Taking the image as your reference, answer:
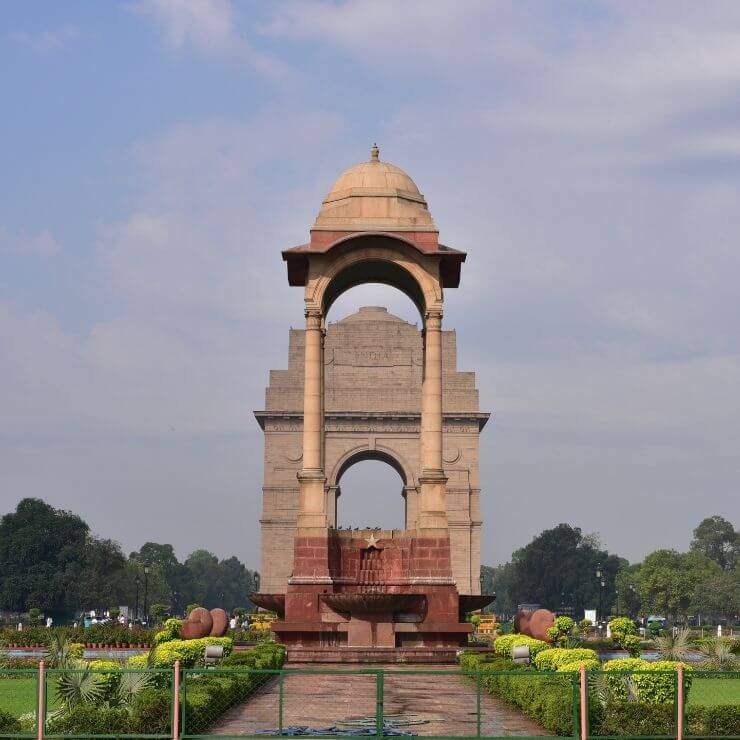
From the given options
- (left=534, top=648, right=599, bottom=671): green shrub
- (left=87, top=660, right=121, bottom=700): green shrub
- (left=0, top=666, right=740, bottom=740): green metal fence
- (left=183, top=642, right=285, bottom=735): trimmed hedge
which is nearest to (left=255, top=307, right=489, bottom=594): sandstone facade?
(left=183, top=642, right=285, bottom=735): trimmed hedge

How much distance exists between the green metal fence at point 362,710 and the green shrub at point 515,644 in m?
4.93

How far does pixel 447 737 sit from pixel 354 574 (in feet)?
61.8

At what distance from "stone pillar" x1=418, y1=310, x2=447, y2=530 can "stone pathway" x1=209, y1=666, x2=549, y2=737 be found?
8.30 m

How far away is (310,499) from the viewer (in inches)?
1460

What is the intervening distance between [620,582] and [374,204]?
9376cm

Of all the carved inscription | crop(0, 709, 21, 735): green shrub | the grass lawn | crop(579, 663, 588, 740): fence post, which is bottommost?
the grass lawn

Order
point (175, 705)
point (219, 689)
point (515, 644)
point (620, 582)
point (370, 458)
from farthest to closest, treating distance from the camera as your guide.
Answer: point (620, 582) → point (370, 458) → point (515, 644) → point (219, 689) → point (175, 705)

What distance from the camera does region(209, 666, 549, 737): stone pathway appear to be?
67.3 ft

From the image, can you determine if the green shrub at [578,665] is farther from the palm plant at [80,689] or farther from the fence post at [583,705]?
the palm plant at [80,689]

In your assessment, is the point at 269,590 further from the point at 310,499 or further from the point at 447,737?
the point at 447,737

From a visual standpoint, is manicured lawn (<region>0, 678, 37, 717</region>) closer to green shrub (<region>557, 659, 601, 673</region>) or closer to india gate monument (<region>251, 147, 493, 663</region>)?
india gate monument (<region>251, 147, 493, 663</region>)

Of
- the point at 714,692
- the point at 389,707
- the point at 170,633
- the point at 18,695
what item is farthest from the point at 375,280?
the point at 389,707

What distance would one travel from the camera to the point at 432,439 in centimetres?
3791

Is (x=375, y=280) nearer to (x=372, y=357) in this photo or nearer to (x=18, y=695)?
(x=18, y=695)
